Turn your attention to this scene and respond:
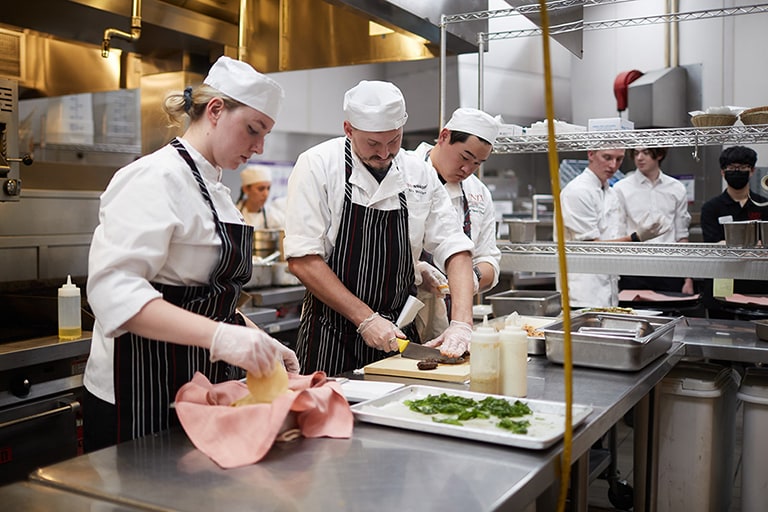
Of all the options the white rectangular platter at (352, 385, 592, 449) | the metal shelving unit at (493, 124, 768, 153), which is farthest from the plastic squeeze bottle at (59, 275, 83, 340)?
the metal shelving unit at (493, 124, 768, 153)

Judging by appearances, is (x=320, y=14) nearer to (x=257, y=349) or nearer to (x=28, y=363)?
(x=28, y=363)

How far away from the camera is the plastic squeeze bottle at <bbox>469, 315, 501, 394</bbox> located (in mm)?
1898

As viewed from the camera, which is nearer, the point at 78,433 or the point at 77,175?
the point at 78,433

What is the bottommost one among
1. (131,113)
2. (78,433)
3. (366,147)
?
(78,433)

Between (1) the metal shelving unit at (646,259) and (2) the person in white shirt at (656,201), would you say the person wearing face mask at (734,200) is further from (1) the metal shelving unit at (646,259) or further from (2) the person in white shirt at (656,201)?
(1) the metal shelving unit at (646,259)

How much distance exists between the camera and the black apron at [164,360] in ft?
6.21

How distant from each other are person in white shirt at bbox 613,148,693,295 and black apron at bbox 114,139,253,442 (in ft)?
14.2

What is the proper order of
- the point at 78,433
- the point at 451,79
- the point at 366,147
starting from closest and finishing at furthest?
1. the point at 366,147
2. the point at 78,433
3. the point at 451,79

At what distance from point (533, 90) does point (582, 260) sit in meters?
4.65

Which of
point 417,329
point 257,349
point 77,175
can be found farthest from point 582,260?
point 77,175

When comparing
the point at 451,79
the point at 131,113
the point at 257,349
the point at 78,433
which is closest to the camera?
the point at 257,349

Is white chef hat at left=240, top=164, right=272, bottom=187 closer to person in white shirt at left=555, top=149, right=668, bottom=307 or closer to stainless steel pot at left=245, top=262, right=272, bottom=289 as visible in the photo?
stainless steel pot at left=245, top=262, right=272, bottom=289

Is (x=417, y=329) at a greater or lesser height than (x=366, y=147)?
lesser

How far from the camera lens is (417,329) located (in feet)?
9.73
